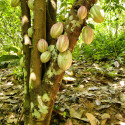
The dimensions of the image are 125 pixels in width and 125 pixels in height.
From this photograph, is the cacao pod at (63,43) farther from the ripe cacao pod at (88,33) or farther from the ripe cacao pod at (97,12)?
the ripe cacao pod at (97,12)

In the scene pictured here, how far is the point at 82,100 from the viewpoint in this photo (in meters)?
1.85

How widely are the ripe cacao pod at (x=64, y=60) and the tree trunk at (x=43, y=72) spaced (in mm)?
57

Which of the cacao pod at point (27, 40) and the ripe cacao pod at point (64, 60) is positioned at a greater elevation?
the cacao pod at point (27, 40)

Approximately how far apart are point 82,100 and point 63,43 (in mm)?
1126

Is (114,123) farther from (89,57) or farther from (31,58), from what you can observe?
(89,57)

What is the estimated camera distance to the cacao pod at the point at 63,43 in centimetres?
96

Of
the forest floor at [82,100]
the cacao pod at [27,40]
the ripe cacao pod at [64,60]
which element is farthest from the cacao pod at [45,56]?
the forest floor at [82,100]

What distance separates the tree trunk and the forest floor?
0.43 m

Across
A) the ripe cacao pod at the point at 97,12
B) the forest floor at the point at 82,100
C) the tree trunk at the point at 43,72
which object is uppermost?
the ripe cacao pod at the point at 97,12

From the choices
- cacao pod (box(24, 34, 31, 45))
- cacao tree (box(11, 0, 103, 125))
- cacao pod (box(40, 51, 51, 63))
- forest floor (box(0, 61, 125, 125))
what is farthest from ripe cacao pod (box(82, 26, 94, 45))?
forest floor (box(0, 61, 125, 125))

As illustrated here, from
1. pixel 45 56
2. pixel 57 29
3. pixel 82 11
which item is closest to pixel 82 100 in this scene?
pixel 45 56

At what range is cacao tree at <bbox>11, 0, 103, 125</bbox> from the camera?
3.32ft

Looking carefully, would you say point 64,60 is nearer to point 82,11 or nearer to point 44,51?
point 44,51

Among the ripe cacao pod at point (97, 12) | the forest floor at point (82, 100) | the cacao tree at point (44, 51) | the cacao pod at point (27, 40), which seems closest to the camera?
the ripe cacao pod at point (97, 12)
